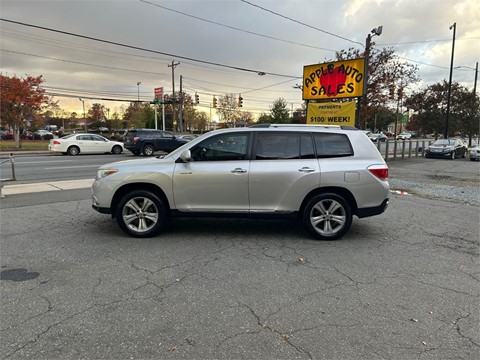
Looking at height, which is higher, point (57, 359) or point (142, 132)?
point (142, 132)

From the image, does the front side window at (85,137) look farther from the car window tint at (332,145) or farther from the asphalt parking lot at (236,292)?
the car window tint at (332,145)

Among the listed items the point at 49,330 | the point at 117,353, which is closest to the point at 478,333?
the point at 117,353

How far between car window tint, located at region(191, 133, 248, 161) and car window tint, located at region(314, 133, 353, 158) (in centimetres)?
115

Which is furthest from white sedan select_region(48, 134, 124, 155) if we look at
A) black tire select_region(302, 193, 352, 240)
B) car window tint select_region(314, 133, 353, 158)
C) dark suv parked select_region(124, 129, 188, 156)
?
black tire select_region(302, 193, 352, 240)

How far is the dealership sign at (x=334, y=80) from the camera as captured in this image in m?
14.4

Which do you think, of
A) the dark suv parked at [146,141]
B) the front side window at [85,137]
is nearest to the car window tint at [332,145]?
the dark suv parked at [146,141]

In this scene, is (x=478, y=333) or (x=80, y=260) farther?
(x=80, y=260)

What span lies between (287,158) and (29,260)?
3.76 metres

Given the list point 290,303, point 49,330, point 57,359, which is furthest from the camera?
point 290,303

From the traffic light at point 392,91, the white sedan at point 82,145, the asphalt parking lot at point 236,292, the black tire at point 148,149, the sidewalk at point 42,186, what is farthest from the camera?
the white sedan at point 82,145

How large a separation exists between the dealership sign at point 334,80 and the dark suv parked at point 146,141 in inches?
420

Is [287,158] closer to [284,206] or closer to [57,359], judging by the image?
[284,206]

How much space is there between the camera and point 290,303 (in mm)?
3369

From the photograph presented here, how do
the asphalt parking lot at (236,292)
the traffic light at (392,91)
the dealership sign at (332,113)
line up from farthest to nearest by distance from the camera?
the traffic light at (392,91), the dealership sign at (332,113), the asphalt parking lot at (236,292)
